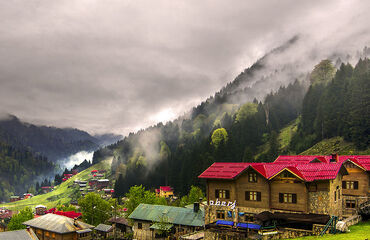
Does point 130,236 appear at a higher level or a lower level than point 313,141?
lower

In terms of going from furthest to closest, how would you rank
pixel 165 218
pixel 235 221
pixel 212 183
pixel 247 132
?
1. pixel 247 132
2. pixel 165 218
3. pixel 212 183
4. pixel 235 221

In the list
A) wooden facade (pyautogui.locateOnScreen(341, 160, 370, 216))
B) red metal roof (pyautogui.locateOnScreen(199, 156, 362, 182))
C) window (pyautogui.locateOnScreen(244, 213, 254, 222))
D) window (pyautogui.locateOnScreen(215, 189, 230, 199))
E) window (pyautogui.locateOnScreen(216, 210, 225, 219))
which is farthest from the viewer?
wooden facade (pyautogui.locateOnScreen(341, 160, 370, 216))

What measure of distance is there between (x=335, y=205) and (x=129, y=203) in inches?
2566

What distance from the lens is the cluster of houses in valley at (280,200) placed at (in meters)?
41.6

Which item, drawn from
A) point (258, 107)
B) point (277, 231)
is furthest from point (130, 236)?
point (258, 107)

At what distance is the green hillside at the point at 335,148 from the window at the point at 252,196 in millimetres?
50693

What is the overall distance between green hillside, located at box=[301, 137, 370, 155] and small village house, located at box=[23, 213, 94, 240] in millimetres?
72351

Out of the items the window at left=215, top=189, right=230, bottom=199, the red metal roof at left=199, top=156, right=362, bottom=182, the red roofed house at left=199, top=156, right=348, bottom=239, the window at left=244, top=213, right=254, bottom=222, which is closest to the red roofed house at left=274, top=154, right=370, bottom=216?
the red metal roof at left=199, top=156, right=362, bottom=182

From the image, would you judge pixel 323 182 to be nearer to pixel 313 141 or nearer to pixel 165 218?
pixel 165 218

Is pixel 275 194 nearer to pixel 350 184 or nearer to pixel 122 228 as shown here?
pixel 350 184

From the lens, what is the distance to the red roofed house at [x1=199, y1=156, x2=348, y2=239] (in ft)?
138

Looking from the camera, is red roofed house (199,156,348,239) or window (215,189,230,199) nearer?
red roofed house (199,156,348,239)

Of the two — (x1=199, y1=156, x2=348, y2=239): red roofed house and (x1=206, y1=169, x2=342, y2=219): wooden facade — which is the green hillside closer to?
(x1=199, y1=156, x2=348, y2=239): red roofed house

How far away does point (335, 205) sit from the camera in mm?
43156
